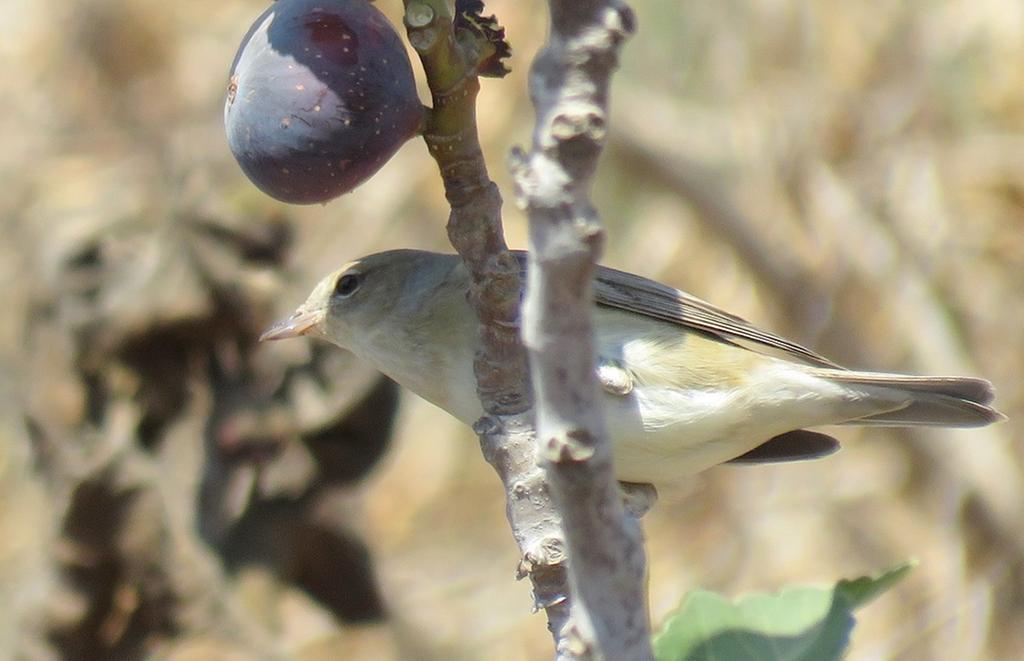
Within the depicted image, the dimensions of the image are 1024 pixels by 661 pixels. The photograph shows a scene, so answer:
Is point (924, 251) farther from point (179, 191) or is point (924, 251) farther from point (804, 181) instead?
point (179, 191)

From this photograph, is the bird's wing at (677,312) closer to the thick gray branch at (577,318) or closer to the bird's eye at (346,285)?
the bird's eye at (346,285)

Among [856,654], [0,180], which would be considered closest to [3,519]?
[0,180]

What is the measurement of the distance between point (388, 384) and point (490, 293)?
117 inches

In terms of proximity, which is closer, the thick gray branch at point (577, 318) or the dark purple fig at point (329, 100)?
the thick gray branch at point (577, 318)

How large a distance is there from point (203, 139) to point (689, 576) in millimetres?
3060

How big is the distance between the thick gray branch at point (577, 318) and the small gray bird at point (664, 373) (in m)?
1.45

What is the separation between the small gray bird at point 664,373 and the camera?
2854 mm

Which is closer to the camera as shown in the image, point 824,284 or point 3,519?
point 824,284

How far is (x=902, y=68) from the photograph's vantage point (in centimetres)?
575

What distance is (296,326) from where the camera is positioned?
312 cm

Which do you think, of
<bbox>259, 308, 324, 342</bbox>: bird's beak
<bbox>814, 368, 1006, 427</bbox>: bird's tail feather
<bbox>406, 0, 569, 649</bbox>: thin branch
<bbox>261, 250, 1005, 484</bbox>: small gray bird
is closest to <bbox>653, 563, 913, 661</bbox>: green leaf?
<bbox>406, 0, 569, 649</bbox>: thin branch

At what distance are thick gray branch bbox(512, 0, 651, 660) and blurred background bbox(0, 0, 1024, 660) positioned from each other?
11.1 ft

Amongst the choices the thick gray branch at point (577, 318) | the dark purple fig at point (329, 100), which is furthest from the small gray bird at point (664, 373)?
the thick gray branch at point (577, 318)

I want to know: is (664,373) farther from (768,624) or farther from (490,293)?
(490,293)
